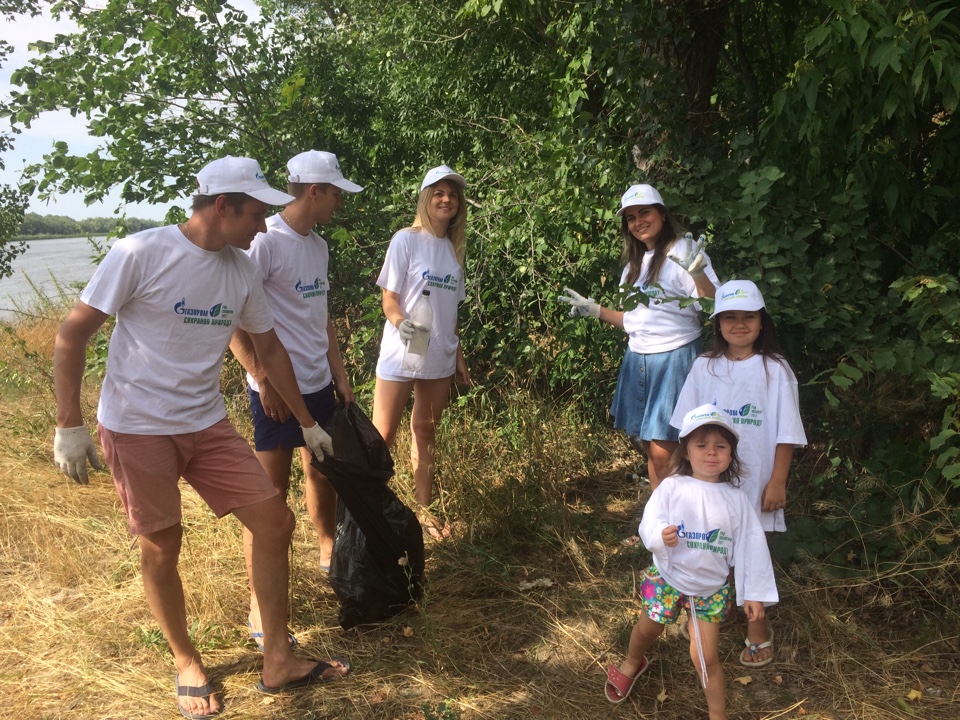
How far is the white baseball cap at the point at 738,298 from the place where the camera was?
2814 mm

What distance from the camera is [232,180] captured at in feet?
8.43

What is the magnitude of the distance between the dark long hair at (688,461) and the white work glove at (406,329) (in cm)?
145

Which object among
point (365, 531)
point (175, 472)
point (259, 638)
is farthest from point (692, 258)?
point (259, 638)

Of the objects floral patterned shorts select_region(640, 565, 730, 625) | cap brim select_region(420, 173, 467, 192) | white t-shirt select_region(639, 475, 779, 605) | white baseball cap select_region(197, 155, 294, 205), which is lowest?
floral patterned shorts select_region(640, 565, 730, 625)

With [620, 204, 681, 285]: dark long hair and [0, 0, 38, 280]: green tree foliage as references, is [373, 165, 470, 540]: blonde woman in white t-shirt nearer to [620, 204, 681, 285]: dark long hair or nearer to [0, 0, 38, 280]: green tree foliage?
[620, 204, 681, 285]: dark long hair

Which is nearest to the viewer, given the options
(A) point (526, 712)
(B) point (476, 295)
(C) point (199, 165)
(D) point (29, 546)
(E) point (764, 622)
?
(A) point (526, 712)

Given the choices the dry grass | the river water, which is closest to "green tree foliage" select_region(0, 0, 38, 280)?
the river water

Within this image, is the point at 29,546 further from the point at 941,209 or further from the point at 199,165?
the point at 941,209

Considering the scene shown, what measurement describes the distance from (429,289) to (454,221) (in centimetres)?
39

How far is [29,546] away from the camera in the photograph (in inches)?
169

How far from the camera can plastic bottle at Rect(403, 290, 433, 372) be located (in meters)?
3.71

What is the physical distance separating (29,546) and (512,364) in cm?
294

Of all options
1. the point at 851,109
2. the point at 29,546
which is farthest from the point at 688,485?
the point at 29,546

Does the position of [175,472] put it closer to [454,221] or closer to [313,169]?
[313,169]
